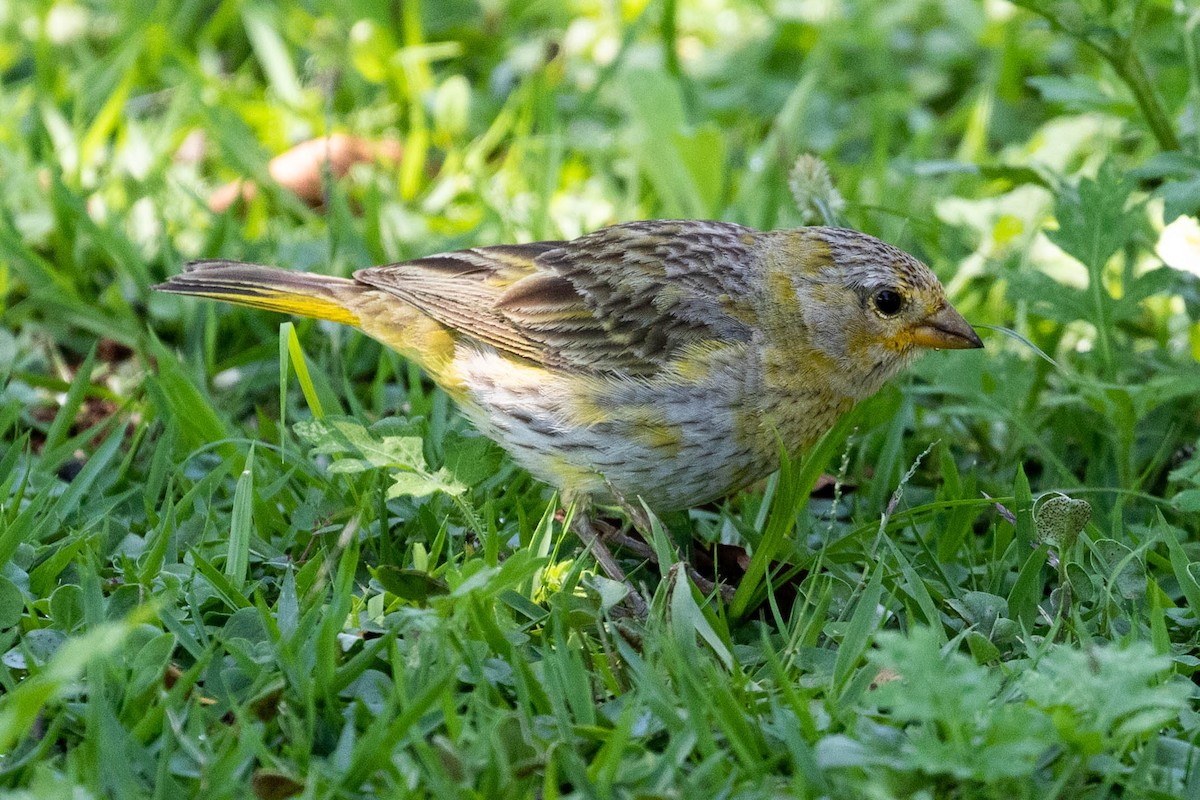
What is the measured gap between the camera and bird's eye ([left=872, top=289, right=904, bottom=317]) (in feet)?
13.7

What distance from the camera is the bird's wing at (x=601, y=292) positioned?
4.24 m

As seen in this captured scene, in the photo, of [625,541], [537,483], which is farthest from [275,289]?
[625,541]

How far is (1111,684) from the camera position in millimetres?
2756

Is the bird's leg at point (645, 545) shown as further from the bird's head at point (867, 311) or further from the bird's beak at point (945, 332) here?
the bird's beak at point (945, 332)

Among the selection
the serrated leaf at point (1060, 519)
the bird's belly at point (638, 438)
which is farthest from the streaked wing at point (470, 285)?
the serrated leaf at point (1060, 519)

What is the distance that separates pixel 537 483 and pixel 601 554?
0.58 meters

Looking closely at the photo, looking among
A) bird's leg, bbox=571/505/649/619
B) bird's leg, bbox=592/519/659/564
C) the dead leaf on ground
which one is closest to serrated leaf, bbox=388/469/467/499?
bird's leg, bbox=571/505/649/619

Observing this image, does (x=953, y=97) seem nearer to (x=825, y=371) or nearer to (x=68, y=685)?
(x=825, y=371)

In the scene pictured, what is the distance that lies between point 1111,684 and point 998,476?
1.89 metres

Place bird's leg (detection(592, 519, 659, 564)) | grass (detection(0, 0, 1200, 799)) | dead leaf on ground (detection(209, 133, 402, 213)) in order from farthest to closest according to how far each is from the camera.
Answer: dead leaf on ground (detection(209, 133, 402, 213)) < bird's leg (detection(592, 519, 659, 564)) < grass (detection(0, 0, 1200, 799))

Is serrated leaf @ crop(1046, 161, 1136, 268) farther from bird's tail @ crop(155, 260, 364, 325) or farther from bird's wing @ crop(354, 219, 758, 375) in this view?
bird's tail @ crop(155, 260, 364, 325)

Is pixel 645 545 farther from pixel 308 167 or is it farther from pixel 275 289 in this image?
pixel 308 167

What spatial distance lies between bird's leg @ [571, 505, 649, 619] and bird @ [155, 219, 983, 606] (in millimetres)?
17

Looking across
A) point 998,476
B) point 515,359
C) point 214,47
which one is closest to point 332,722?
point 515,359
